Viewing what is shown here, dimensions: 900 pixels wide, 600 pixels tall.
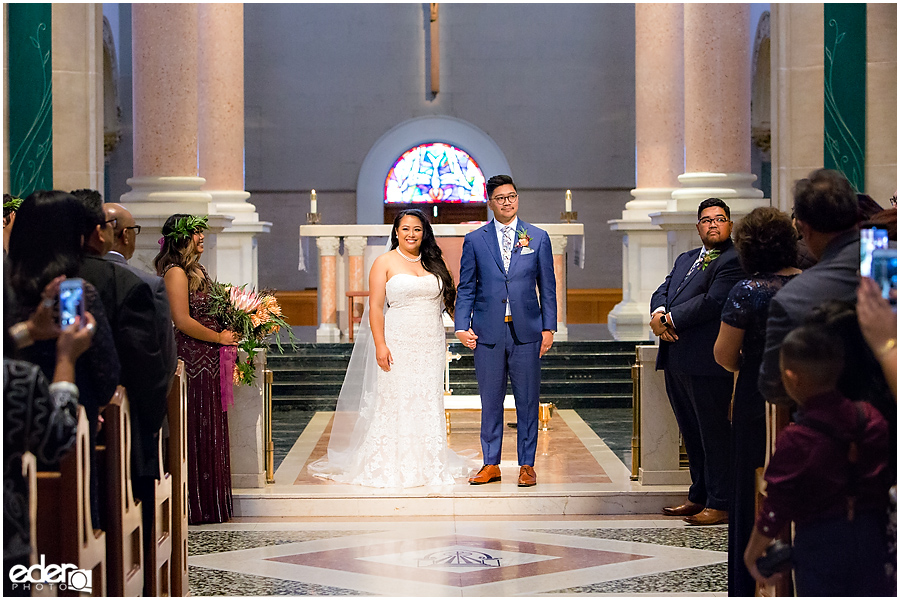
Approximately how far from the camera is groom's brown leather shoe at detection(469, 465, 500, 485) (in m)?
6.25

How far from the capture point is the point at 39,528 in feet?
9.33

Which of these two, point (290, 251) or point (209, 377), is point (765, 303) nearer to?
point (209, 377)

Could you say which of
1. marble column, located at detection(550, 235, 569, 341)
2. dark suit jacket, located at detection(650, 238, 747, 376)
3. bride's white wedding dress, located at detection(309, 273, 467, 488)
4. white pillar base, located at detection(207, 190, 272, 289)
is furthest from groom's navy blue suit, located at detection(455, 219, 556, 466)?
white pillar base, located at detection(207, 190, 272, 289)

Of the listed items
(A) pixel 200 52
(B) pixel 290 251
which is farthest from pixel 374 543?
(B) pixel 290 251

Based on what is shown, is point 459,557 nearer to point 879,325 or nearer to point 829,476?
point 829,476

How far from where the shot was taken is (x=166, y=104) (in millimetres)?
9734

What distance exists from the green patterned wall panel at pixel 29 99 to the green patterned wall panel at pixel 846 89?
17.4 ft

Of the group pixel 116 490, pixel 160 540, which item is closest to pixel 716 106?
pixel 160 540

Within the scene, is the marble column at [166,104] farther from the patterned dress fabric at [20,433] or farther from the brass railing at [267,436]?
the patterned dress fabric at [20,433]

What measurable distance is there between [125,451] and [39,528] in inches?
19.5

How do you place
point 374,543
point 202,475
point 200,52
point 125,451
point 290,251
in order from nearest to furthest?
point 125,451 → point 374,543 → point 202,475 → point 200,52 → point 290,251

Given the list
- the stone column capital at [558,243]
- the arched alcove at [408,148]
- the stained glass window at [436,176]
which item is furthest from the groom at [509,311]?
the stained glass window at [436,176]

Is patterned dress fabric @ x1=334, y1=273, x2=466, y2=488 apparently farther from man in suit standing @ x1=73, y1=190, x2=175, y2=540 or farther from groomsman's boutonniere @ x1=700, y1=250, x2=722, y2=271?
man in suit standing @ x1=73, y1=190, x2=175, y2=540

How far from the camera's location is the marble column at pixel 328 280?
11773 millimetres
